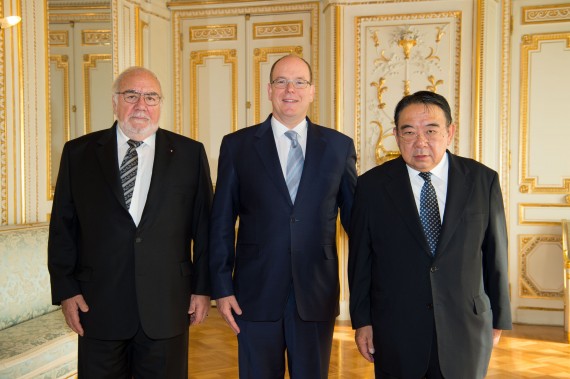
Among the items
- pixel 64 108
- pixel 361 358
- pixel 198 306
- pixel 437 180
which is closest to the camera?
pixel 437 180

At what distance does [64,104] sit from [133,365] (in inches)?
103

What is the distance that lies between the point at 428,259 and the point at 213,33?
14.8ft

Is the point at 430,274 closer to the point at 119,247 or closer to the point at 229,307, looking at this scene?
the point at 229,307

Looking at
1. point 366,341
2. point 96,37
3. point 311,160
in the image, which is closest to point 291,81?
point 311,160

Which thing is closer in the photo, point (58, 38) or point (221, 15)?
point (58, 38)

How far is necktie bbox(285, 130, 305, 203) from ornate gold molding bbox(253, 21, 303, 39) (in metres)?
3.65

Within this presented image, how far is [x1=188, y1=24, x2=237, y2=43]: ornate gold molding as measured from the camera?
5.64 meters

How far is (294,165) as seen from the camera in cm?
203

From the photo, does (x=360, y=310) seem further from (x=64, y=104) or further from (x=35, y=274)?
(x=64, y=104)

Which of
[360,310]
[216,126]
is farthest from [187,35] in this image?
[360,310]

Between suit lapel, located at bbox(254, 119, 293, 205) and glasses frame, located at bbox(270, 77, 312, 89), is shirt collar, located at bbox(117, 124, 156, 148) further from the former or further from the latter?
glasses frame, located at bbox(270, 77, 312, 89)

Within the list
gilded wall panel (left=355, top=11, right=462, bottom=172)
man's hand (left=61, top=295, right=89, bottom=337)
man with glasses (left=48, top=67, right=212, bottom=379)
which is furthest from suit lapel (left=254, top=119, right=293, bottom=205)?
gilded wall panel (left=355, top=11, right=462, bottom=172)

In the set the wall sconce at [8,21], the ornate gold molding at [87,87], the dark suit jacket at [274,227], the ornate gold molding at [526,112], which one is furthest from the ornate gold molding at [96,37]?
the ornate gold molding at [526,112]

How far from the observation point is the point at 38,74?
12.5ft
